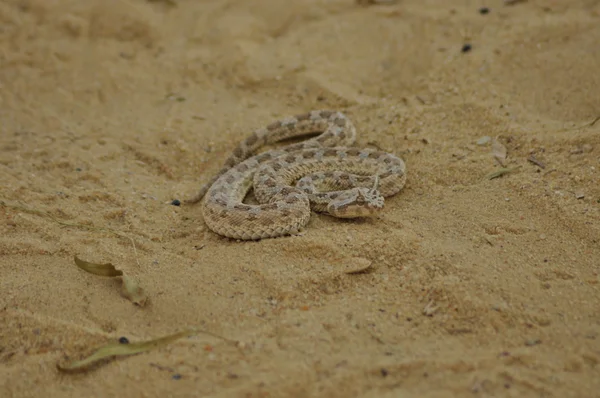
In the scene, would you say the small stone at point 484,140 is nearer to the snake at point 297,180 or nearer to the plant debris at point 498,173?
the plant debris at point 498,173

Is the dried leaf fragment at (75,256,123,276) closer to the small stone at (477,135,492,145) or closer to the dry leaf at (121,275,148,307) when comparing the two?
the dry leaf at (121,275,148,307)

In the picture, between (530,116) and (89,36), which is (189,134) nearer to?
(89,36)

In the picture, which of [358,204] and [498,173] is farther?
[498,173]

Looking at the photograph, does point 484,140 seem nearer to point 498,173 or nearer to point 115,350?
point 498,173

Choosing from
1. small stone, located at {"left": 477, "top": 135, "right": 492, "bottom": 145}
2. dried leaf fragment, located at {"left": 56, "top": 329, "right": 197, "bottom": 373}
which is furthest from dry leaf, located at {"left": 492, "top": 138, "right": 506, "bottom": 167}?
dried leaf fragment, located at {"left": 56, "top": 329, "right": 197, "bottom": 373}

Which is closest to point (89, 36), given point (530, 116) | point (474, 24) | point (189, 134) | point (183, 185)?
point (189, 134)

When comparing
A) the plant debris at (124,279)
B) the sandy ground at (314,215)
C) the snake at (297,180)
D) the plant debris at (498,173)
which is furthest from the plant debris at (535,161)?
the plant debris at (124,279)

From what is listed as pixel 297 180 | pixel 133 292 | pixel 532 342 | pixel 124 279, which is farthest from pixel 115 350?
pixel 297 180

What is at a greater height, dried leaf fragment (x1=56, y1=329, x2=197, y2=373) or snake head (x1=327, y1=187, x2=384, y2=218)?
snake head (x1=327, y1=187, x2=384, y2=218)
